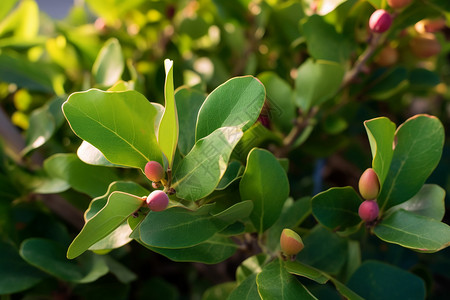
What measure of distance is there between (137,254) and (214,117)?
0.42 meters

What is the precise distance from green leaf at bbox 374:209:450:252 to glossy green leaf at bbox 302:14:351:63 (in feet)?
0.80

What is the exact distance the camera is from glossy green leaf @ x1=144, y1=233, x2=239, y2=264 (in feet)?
1.47

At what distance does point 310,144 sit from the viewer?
2.33ft

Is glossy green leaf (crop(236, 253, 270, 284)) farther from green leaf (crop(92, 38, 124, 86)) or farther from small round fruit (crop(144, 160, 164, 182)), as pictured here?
green leaf (crop(92, 38, 124, 86))

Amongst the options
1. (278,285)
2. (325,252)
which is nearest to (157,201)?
(278,285)

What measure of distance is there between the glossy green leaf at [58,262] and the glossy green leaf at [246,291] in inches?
6.2

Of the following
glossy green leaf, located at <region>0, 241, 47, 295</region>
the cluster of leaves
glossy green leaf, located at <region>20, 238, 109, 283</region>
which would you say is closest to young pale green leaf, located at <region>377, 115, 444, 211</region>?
the cluster of leaves

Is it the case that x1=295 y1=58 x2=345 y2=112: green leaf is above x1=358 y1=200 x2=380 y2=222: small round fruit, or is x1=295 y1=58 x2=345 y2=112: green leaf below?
above

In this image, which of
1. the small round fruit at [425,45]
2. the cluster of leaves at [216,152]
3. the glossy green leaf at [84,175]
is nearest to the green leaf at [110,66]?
the cluster of leaves at [216,152]

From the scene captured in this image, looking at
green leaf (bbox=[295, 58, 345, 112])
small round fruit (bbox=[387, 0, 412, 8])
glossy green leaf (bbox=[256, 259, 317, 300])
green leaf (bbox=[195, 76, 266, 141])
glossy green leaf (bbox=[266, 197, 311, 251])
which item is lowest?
glossy green leaf (bbox=[266, 197, 311, 251])

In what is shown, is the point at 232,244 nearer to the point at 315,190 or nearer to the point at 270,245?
the point at 270,245

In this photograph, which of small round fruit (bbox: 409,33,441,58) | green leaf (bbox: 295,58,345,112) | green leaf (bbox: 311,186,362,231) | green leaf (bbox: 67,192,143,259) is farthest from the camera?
small round fruit (bbox: 409,33,441,58)

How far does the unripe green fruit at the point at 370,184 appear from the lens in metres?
0.44

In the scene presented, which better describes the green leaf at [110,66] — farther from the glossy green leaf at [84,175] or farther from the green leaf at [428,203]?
the green leaf at [428,203]
